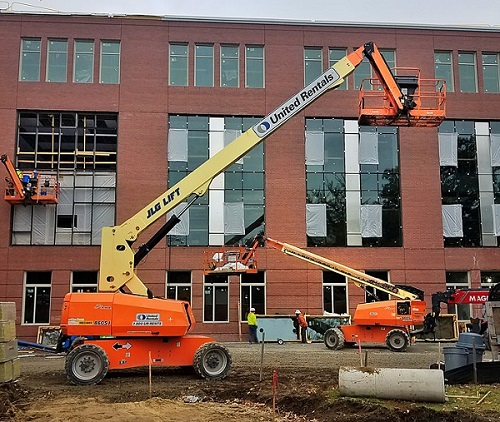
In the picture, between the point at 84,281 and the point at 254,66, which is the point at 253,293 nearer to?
the point at 84,281

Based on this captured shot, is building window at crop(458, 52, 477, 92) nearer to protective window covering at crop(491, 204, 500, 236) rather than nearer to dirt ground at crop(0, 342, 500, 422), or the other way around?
protective window covering at crop(491, 204, 500, 236)

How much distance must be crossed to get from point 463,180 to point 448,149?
6.50 feet

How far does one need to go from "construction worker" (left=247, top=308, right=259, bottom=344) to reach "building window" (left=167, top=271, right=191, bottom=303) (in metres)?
3.92

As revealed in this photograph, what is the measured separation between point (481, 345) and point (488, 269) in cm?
1954

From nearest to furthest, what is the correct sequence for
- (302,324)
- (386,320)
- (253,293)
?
(386,320) < (302,324) < (253,293)

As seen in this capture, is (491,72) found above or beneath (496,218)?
above

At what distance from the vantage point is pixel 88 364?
47.7 feet

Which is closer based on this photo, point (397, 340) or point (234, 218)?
point (397, 340)

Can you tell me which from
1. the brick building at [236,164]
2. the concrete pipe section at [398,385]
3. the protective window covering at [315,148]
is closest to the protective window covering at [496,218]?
the brick building at [236,164]

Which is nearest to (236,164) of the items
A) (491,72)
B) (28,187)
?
(28,187)

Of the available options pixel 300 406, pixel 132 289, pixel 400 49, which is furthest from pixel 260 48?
pixel 300 406

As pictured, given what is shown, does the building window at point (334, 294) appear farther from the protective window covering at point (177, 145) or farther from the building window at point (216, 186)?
the protective window covering at point (177, 145)

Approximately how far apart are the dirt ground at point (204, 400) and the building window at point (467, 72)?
21.7 m

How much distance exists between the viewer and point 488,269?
33031 millimetres
